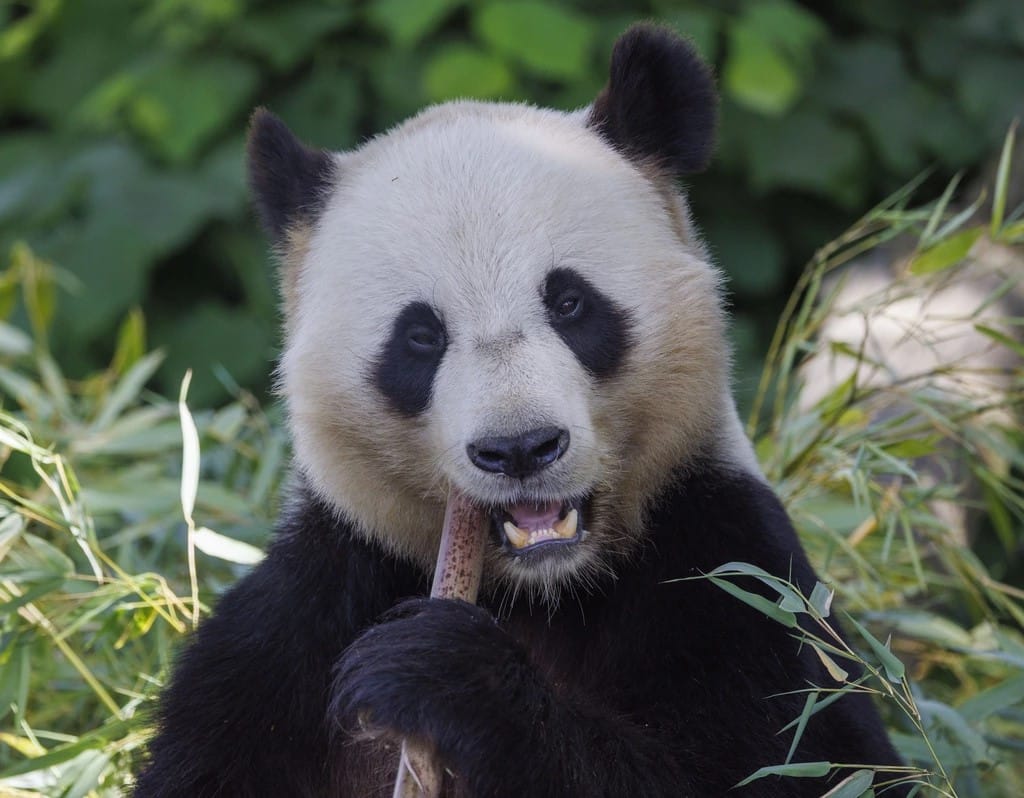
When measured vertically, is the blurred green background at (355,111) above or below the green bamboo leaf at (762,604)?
below

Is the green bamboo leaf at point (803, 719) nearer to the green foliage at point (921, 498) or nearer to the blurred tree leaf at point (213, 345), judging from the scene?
the green foliage at point (921, 498)

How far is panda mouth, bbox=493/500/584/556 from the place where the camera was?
260 cm

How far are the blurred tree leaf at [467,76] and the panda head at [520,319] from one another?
9.35 feet

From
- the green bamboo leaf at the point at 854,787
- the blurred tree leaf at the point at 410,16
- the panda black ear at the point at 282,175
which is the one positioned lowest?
→ the green bamboo leaf at the point at 854,787

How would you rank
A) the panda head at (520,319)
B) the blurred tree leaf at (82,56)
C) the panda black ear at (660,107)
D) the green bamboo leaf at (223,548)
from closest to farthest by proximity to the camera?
the panda head at (520,319), the panda black ear at (660,107), the green bamboo leaf at (223,548), the blurred tree leaf at (82,56)

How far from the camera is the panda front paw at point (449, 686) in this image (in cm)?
232

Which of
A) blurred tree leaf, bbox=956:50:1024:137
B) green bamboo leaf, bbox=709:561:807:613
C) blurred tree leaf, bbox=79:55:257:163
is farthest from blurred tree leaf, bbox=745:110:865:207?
green bamboo leaf, bbox=709:561:807:613

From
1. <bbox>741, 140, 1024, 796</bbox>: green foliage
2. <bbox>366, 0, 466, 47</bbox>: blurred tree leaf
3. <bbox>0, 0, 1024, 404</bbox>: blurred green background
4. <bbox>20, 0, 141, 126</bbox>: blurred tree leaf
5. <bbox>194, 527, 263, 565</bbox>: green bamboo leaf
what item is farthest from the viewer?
<bbox>20, 0, 141, 126</bbox>: blurred tree leaf

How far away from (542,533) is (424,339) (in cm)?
42

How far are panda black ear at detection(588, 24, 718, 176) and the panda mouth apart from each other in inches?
31.7

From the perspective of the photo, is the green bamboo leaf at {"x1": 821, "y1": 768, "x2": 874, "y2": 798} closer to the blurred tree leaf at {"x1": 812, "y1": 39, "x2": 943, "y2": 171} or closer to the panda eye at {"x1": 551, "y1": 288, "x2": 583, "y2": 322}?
the panda eye at {"x1": 551, "y1": 288, "x2": 583, "y2": 322}

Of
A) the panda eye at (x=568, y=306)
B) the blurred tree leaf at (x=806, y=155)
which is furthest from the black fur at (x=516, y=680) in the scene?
the blurred tree leaf at (x=806, y=155)

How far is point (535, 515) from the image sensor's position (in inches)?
103

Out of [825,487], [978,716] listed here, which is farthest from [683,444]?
[825,487]
